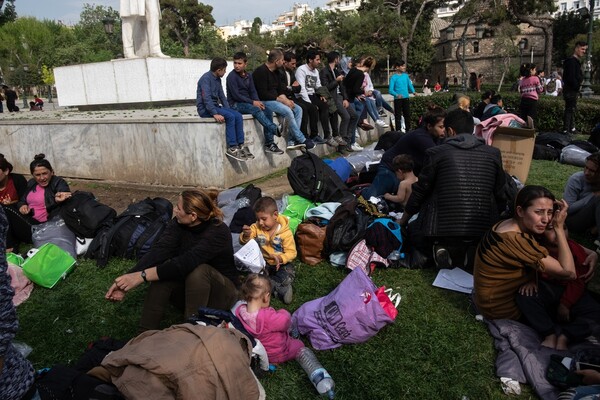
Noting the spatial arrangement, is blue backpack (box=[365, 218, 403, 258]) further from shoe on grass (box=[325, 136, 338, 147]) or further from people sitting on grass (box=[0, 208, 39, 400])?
shoe on grass (box=[325, 136, 338, 147])

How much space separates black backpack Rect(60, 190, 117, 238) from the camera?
17.4ft

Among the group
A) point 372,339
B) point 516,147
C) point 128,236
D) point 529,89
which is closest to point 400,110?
point 529,89

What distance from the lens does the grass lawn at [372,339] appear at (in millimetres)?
2938

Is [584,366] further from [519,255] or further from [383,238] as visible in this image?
[383,238]

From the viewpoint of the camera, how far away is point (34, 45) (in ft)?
205

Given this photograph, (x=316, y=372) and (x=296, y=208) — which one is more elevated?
(x=296, y=208)

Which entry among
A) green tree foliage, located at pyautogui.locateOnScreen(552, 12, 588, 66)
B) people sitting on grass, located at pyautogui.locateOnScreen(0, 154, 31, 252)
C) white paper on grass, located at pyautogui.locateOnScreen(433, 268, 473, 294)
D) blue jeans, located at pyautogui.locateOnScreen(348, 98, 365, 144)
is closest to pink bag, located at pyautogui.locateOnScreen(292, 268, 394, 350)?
white paper on grass, located at pyautogui.locateOnScreen(433, 268, 473, 294)

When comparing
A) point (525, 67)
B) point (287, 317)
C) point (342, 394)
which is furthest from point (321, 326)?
point (525, 67)

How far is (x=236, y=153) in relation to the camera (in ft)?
23.4

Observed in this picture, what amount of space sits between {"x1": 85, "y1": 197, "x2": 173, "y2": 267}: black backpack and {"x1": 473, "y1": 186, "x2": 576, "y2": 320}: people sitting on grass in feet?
10.7

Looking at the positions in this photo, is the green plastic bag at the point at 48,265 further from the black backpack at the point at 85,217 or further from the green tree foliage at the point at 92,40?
the green tree foliage at the point at 92,40

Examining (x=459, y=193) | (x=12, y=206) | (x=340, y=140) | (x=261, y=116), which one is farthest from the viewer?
(x=340, y=140)

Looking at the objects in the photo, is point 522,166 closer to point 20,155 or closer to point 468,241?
point 468,241

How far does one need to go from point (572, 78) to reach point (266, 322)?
9682 mm
